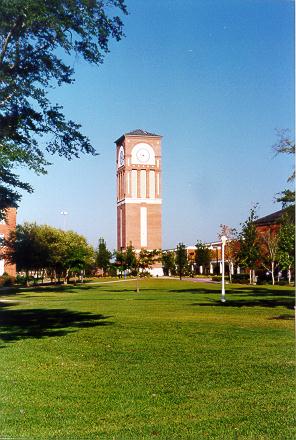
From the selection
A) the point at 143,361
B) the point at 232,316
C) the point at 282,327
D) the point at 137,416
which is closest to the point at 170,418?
the point at 137,416

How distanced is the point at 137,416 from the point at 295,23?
537 cm

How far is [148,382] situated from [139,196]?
69618mm

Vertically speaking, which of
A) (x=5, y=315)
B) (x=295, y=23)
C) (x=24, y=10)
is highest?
(x=24, y=10)

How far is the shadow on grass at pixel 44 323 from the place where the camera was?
14.9 m

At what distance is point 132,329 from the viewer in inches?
609

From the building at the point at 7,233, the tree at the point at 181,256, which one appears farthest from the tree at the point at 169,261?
the building at the point at 7,233

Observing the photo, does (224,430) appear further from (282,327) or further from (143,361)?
(282,327)

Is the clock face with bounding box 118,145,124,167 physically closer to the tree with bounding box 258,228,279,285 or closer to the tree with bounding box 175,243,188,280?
the tree with bounding box 175,243,188,280

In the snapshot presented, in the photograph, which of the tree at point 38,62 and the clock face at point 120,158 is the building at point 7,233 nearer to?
the clock face at point 120,158

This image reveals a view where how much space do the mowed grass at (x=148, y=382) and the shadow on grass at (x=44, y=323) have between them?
0.11m

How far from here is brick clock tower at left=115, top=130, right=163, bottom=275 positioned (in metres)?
66.9

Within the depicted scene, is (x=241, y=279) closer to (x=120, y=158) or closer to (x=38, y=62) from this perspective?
(x=120, y=158)

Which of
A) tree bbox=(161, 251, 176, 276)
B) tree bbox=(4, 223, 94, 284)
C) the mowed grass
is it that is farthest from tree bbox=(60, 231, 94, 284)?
the mowed grass

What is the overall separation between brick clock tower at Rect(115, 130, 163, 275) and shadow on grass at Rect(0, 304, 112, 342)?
3442 cm
